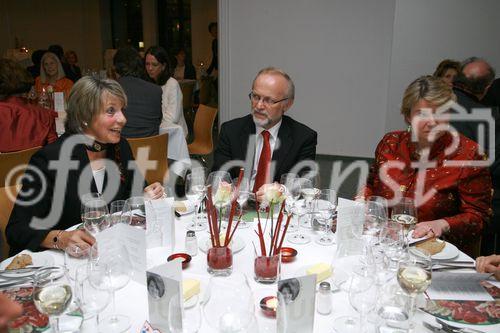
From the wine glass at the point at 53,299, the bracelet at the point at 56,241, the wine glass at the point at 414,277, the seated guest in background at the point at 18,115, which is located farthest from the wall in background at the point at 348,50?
the wine glass at the point at 53,299

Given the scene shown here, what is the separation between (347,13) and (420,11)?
3.04 feet

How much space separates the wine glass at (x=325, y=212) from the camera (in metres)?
1.94

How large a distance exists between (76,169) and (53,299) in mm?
1184

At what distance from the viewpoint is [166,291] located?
1.21 meters

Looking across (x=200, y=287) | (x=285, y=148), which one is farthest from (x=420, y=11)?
(x=200, y=287)

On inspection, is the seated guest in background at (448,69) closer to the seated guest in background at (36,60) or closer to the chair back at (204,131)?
the chair back at (204,131)

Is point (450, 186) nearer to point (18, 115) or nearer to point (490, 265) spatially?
point (490, 265)

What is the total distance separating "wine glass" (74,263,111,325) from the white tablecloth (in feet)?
0.18

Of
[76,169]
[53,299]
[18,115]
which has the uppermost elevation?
[18,115]

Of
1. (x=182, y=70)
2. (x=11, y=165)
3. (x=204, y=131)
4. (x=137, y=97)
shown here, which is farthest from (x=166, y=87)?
(x=182, y=70)

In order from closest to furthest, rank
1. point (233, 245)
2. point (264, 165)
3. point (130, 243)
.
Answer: point (130, 243) → point (233, 245) → point (264, 165)

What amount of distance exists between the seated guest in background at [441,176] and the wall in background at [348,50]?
3.62 m

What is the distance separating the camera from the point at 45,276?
1.39 m

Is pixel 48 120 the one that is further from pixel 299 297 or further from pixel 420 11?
pixel 420 11
